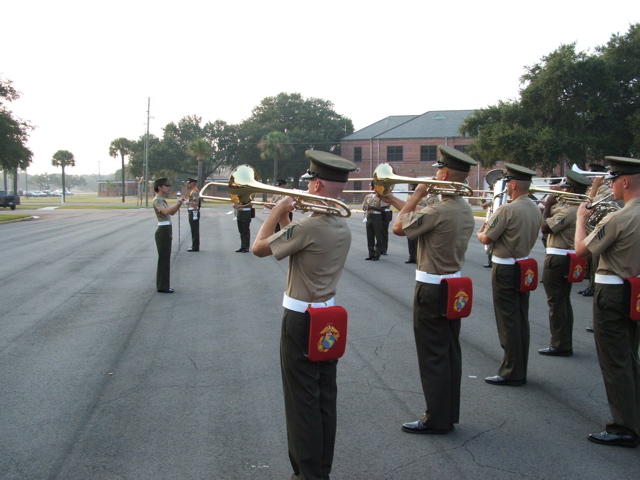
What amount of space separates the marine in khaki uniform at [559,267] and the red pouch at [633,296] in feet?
7.75

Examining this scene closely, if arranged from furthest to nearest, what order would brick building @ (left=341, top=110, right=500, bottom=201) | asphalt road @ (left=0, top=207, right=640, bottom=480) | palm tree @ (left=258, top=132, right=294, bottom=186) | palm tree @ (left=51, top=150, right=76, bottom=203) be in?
1. palm tree @ (left=51, top=150, right=76, bottom=203)
2. palm tree @ (left=258, top=132, right=294, bottom=186)
3. brick building @ (left=341, top=110, right=500, bottom=201)
4. asphalt road @ (left=0, top=207, right=640, bottom=480)

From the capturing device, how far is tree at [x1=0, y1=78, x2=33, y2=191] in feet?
128

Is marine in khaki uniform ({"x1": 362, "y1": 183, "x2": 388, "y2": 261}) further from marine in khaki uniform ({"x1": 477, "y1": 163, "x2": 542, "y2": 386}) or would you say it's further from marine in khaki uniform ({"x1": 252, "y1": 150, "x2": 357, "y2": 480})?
marine in khaki uniform ({"x1": 252, "y1": 150, "x2": 357, "y2": 480})

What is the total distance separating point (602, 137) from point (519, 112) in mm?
5699

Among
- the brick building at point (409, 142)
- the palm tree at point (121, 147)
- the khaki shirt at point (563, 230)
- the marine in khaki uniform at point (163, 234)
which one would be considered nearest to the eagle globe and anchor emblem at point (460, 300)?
the khaki shirt at point (563, 230)

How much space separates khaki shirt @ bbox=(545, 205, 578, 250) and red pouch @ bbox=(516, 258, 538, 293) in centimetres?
150

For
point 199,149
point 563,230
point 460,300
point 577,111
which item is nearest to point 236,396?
point 460,300

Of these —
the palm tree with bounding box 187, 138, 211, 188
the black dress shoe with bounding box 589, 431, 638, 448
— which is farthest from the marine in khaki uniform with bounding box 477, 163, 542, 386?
the palm tree with bounding box 187, 138, 211, 188

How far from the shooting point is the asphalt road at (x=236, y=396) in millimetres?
4082

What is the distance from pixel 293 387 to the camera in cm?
362

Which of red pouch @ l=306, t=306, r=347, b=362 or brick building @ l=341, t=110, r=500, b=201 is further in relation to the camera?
brick building @ l=341, t=110, r=500, b=201

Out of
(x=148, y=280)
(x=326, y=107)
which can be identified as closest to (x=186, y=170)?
(x=326, y=107)

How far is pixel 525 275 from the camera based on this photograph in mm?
5660

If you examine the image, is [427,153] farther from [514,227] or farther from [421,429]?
[421,429]
